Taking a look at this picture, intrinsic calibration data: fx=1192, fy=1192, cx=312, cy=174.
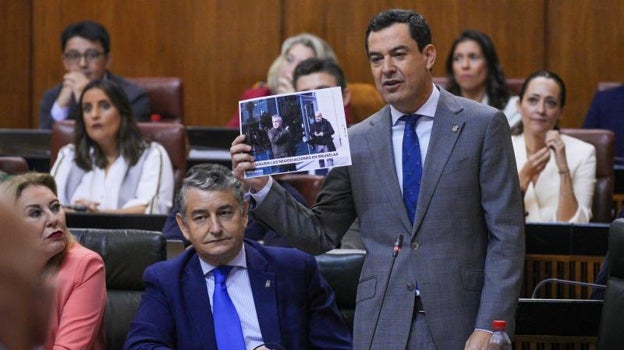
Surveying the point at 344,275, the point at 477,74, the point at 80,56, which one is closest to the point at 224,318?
the point at 344,275

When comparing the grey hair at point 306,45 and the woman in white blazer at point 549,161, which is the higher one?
the grey hair at point 306,45

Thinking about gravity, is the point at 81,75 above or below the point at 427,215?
above

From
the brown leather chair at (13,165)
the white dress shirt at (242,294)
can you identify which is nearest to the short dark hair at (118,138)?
the brown leather chair at (13,165)

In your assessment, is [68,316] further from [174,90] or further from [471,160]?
[174,90]

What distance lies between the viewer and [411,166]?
9.20 feet

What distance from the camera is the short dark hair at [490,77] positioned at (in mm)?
5875

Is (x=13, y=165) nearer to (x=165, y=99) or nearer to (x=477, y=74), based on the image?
(x=165, y=99)

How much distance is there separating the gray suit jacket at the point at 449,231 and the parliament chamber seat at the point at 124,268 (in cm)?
88

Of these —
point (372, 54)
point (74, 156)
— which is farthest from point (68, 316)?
point (74, 156)

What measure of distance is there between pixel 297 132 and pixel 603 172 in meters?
2.80

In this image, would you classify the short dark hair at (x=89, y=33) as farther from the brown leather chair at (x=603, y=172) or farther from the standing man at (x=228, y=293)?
the standing man at (x=228, y=293)

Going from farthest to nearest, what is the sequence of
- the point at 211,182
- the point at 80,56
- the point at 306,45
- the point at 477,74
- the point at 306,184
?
the point at 80,56 → the point at 306,45 → the point at 477,74 → the point at 306,184 → the point at 211,182

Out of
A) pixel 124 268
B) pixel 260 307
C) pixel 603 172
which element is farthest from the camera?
pixel 603 172

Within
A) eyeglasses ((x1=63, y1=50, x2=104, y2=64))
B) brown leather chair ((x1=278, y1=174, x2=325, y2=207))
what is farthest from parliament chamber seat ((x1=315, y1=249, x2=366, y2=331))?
eyeglasses ((x1=63, y1=50, x2=104, y2=64))
